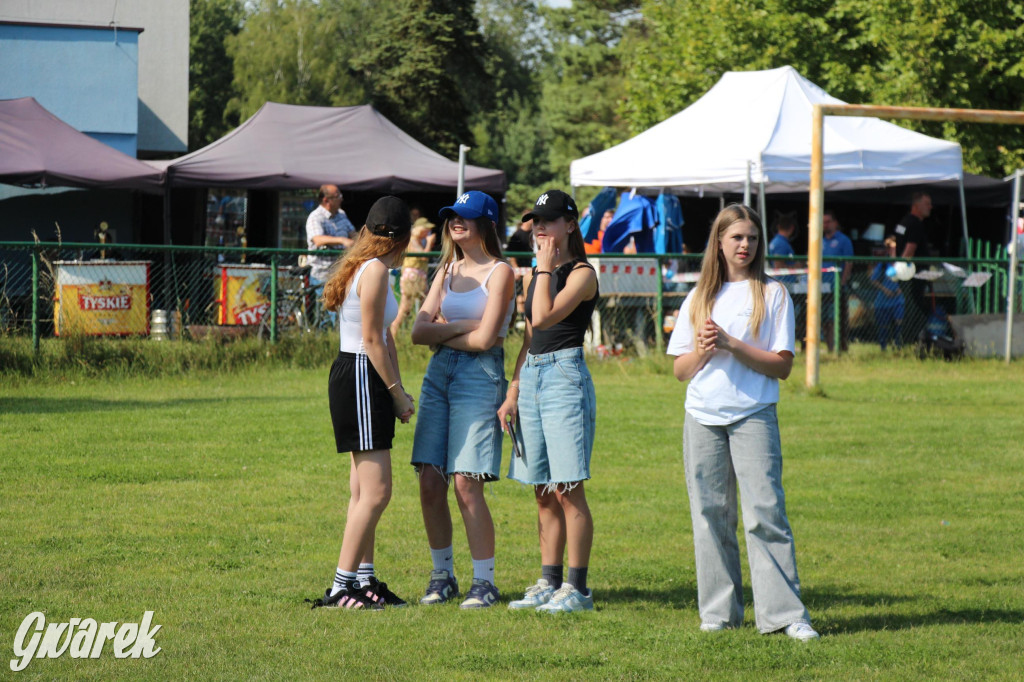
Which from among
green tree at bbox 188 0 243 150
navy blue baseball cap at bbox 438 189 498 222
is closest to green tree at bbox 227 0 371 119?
green tree at bbox 188 0 243 150

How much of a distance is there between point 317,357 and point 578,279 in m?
9.73

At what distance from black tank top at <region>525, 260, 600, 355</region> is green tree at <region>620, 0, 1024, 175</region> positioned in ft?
73.2

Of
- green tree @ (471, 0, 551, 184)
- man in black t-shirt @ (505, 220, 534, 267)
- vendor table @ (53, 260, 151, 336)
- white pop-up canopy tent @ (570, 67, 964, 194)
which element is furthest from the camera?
green tree @ (471, 0, 551, 184)

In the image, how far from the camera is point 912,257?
17672 mm

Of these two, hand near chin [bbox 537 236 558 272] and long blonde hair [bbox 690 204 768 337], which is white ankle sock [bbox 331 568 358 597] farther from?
long blonde hair [bbox 690 204 768 337]

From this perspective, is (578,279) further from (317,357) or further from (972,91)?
(972,91)

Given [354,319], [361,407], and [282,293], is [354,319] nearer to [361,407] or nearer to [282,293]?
[361,407]

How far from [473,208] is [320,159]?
16316 millimetres

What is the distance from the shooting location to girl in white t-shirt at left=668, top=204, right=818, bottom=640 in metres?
5.04

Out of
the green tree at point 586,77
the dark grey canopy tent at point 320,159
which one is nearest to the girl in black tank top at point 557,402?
the dark grey canopy tent at point 320,159

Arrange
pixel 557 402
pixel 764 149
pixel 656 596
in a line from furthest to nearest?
pixel 764 149 < pixel 656 596 < pixel 557 402

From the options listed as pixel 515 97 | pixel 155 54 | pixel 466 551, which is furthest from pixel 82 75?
pixel 515 97

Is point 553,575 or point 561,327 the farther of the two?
point 553,575

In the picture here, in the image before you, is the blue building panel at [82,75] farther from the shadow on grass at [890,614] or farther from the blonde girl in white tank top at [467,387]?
the shadow on grass at [890,614]
